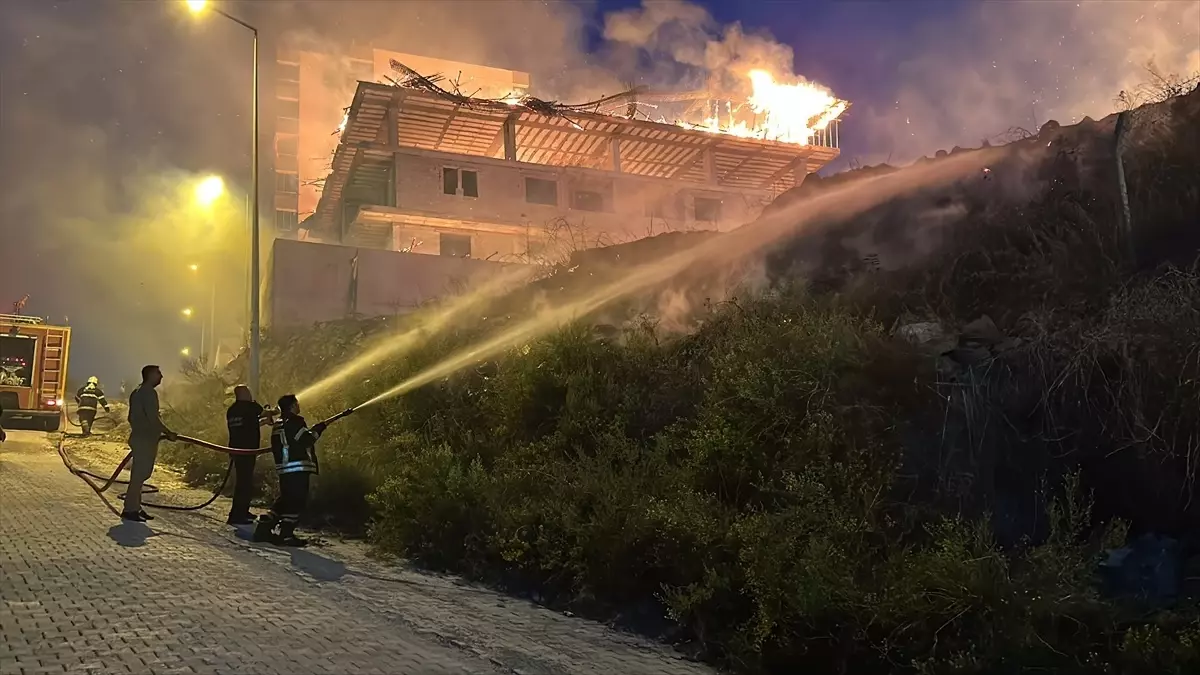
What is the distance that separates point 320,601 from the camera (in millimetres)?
6090

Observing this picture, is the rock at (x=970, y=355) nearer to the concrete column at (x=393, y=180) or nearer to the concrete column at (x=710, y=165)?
the concrete column at (x=393, y=180)

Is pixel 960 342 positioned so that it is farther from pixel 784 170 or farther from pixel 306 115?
→ pixel 306 115

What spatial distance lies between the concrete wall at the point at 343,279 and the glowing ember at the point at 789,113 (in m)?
18.3

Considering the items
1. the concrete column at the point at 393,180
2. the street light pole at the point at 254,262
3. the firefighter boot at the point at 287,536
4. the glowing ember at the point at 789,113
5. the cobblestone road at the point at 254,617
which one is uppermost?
the glowing ember at the point at 789,113

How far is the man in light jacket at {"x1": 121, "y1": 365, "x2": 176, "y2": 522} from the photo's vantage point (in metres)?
9.07

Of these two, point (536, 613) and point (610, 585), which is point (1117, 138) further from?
point (536, 613)

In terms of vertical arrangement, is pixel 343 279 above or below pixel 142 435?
above

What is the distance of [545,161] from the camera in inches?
1403

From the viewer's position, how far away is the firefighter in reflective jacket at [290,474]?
27.2 ft

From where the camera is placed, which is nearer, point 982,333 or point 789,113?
point 982,333

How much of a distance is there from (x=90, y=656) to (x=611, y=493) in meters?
3.62

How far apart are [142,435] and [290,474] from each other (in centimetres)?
223

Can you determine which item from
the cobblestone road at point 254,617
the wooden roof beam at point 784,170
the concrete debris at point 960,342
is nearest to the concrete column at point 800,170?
the wooden roof beam at point 784,170

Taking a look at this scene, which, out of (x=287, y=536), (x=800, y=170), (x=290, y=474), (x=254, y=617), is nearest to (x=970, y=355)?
(x=254, y=617)
